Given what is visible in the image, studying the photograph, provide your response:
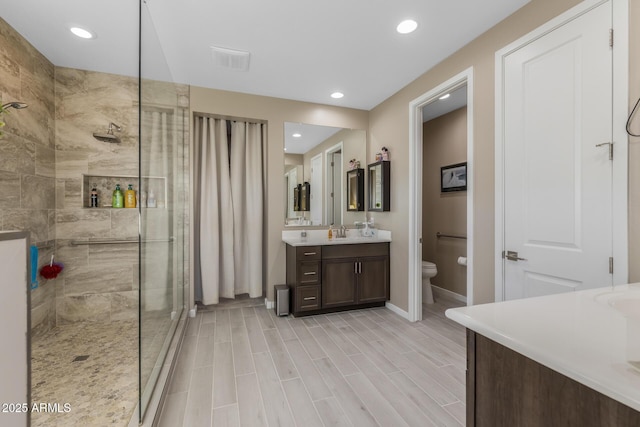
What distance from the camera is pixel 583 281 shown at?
1561 millimetres

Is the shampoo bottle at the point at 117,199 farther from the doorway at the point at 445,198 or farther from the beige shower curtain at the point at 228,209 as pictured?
the doorway at the point at 445,198

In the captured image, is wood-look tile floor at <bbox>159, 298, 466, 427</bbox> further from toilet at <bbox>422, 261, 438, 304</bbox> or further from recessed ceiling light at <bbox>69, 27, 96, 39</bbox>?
recessed ceiling light at <bbox>69, 27, 96, 39</bbox>

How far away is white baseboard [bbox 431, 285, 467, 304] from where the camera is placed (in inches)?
142

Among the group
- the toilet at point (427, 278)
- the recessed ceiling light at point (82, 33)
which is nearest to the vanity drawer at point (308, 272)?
the toilet at point (427, 278)

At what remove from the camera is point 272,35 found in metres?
2.22

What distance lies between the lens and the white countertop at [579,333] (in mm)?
535

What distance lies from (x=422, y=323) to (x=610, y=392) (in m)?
2.58

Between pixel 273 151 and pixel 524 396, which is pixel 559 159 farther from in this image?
pixel 273 151

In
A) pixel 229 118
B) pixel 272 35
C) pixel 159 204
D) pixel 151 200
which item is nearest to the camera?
pixel 151 200

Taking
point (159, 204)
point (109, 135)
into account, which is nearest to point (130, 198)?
point (109, 135)

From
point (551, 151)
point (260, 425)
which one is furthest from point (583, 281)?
point (260, 425)

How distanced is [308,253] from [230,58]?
2009mm

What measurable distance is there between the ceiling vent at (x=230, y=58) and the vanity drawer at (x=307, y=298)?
89.0 inches

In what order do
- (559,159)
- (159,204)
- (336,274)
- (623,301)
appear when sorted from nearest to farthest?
(623,301)
(559,159)
(159,204)
(336,274)
